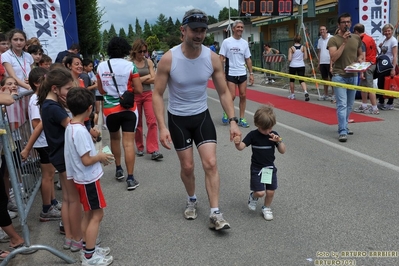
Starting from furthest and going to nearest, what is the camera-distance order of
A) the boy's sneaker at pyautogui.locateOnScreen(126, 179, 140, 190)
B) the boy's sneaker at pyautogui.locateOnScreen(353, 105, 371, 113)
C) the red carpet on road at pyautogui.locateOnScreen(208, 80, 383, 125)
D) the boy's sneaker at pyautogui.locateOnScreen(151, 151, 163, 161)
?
1. the boy's sneaker at pyautogui.locateOnScreen(353, 105, 371, 113)
2. the red carpet on road at pyautogui.locateOnScreen(208, 80, 383, 125)
3. the boy's sneaker at pyautogui.locateOnScreen(151, 151, 163, 161)
4. the boy's sneaker at pyautogui.locateOnScreen(126, 179, 140, 190)

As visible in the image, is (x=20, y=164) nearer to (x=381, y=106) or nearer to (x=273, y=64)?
(x=381, y=106)

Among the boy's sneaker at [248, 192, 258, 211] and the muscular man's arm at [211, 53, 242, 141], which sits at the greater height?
→ the muscular man's arm at [211, 53, 242, 141]

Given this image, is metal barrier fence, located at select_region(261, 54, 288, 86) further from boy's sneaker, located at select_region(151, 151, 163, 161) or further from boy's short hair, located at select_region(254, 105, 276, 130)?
boy's short hair, located at select_region(254, 105, 276, 130)

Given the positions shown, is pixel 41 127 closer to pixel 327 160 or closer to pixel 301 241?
pixel 301 241

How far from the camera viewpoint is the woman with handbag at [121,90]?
5031 millimetres

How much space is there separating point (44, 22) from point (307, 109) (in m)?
6.69

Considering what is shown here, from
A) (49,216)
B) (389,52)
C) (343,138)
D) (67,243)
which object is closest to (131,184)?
(49,216)

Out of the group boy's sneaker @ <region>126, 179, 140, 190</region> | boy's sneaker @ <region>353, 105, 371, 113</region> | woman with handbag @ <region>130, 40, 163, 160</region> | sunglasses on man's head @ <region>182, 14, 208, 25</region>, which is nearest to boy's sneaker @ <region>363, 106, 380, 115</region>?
boy's sneaker @ <region>353, 105, 371, 113</region>

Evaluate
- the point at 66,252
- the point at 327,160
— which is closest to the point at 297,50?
the point at 327,160

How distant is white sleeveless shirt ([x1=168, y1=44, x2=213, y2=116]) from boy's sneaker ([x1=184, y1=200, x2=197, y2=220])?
3.13ft

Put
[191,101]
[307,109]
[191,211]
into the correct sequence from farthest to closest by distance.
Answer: [307,109] < [191,211] < [191,101]

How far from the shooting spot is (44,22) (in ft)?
29.3

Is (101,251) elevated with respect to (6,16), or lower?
lower

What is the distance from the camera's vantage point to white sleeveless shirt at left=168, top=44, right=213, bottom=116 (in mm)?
3674
